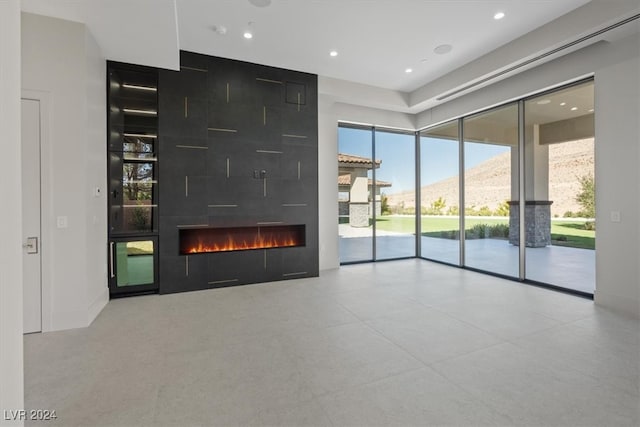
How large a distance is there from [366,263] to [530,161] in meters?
3.77

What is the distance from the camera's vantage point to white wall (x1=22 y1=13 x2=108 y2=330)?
11.1ft

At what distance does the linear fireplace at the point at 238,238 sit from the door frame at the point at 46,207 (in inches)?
69.2

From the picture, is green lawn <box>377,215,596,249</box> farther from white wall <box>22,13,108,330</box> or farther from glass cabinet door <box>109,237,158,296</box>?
white wall <box>22,13,108,330</box>

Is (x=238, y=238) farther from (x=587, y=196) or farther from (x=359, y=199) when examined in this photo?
(x=587, y=196)

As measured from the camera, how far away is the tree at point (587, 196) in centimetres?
448

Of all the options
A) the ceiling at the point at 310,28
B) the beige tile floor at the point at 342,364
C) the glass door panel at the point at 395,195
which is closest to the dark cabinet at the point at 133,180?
the ceiling at the point at 310,28

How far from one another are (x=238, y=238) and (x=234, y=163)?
53.1 inches

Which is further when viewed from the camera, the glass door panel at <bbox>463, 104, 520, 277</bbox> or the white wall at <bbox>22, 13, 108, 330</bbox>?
the glass door panel at <bbox>463, 104, 520, 277</bbox>

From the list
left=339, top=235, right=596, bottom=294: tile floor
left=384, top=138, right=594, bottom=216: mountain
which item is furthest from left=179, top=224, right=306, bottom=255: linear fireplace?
left=384, top=138, right=594, bottom=216: mountain

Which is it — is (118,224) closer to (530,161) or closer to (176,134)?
(176,134)

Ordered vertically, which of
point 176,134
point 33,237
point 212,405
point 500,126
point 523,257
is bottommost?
point 212,405

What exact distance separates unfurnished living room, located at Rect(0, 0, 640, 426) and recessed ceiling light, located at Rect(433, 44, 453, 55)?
11cm

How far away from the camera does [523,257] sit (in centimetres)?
543

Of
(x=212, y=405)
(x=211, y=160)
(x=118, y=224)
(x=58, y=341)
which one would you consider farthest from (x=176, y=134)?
(x=212, y=405)
